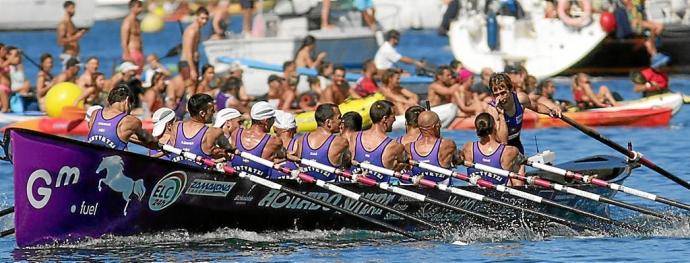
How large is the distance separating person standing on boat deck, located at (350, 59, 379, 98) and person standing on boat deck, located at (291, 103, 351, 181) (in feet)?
35.6

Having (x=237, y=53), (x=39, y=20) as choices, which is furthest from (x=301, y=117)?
(x=39, y=20)

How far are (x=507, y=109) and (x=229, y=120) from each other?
2.88 meters

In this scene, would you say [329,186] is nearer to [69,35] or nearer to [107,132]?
[107,132]

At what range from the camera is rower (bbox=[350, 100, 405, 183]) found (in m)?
17.7

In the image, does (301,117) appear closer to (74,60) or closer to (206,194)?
(74,60)

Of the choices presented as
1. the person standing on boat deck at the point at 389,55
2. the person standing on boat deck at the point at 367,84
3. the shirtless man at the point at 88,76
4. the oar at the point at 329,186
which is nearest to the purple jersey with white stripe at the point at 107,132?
the oar at the point at 329,186

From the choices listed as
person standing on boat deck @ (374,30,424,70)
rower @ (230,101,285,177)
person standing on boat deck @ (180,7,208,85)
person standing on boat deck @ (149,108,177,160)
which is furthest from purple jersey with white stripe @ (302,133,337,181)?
→ person standing on boat deck @ (374,30,424,70)

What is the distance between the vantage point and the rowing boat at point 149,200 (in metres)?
15.9

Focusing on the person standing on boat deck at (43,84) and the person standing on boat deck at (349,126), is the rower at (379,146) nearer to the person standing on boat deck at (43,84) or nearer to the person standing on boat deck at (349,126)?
the person standing on boat deck at (349,126)

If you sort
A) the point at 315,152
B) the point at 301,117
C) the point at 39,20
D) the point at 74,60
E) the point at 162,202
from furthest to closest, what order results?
the point at 39,20, the point at 74,60, the point at 301,117, the point at 315,152, the point at 162,202

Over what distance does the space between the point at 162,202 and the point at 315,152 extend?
6.01ft

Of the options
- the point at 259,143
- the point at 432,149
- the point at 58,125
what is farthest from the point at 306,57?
the point at 259,143

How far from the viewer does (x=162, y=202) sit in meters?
16.5

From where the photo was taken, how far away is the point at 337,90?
91.4 feet
